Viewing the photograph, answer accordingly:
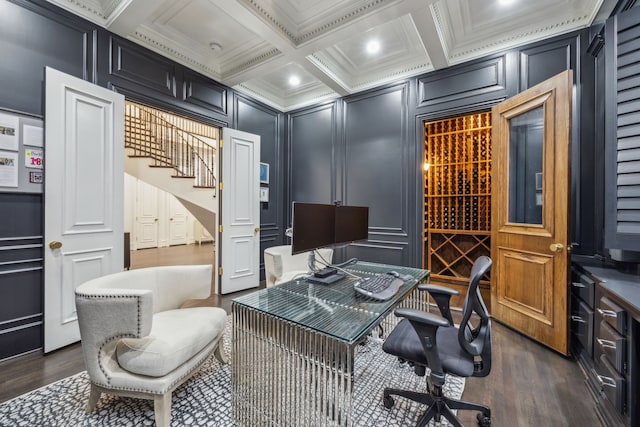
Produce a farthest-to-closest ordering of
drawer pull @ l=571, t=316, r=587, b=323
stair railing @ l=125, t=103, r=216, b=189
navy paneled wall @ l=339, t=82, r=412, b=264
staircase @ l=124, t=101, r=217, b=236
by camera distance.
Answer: stair railing @ l=125, t=103, r=216, b=189 < staircase @ l=124, t=101, r=217, b=236 < navy paneled wall @ l=339, t=82, r=412, b=264 < drawer pull @ l=571, t=316, r=587, b=323

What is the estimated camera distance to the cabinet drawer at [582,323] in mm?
1894

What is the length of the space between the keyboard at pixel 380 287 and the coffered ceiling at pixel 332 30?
219 centimetres

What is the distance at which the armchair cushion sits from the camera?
140cm

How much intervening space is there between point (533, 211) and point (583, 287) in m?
0.79

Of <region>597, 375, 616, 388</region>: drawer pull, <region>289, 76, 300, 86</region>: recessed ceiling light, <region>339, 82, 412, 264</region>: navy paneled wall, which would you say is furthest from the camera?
<region>289, 76, 300, 86</region>: recessed ceiling light

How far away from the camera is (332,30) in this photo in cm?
255

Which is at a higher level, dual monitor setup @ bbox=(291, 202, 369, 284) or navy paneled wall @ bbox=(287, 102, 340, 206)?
navy paneled wall @ bbox=(287, 102, 340, 206)

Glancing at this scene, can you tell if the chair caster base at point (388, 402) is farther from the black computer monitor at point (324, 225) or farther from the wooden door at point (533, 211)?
the wooden door at point (533, 211)

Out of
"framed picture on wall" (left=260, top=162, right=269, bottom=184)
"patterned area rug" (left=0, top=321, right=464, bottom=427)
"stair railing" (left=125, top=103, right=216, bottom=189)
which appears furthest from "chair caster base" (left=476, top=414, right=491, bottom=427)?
"stair railing" (left=125, top=103, right=216, bottom=189)

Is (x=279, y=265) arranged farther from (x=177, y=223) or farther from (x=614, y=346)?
(x=177, y=223)

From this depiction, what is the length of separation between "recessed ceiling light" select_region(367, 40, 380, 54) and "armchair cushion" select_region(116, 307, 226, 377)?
3.26m

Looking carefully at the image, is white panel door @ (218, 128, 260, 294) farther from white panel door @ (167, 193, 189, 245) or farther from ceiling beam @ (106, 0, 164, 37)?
white panel door @ (167, 193, 189, 245)

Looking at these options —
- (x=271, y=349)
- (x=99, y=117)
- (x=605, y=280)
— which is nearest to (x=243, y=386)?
(x=271, y=349)

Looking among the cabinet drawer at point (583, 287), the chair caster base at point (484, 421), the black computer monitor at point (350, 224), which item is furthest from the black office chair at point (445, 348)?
the cabinet drawer at point (583, 287)
